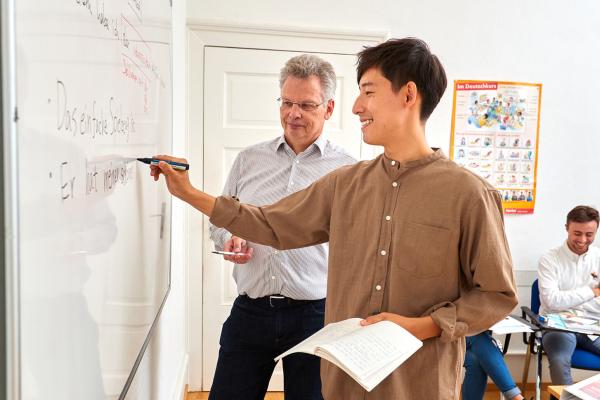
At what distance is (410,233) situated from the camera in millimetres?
1233

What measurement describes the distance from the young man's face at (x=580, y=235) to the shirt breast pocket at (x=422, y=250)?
2.42 meters

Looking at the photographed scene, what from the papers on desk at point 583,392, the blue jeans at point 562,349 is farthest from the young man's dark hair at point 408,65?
the blue jeans at point 562,349

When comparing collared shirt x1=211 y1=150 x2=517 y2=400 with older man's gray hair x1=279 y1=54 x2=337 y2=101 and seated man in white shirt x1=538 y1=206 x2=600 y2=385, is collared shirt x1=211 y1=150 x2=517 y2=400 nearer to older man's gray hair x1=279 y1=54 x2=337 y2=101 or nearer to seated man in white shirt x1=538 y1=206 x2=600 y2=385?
older man's gray hair x1=279 y1=54 x2=337 y2=101

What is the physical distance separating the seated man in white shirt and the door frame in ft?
5.76

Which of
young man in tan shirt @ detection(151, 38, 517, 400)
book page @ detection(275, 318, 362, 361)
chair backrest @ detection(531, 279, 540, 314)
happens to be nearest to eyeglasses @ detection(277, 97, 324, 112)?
young man in tan shirt @ detection(151, 38, 517, 400)

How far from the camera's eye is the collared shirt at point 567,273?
3.21 meters

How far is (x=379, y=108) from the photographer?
1.25m

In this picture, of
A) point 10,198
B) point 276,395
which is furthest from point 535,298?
point 10,198

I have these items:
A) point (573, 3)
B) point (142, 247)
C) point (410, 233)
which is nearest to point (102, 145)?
point (142, 247)

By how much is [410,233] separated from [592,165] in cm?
296

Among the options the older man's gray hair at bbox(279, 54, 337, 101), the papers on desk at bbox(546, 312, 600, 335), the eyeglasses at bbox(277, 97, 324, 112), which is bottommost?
the papers on desk at bbox(546, 312, 600, 335)

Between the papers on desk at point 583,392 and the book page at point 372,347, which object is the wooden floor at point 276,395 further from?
the book page at point 372,347

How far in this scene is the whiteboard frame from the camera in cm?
44

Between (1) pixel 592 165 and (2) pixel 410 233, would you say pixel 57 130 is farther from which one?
(1) pixel 592 165
